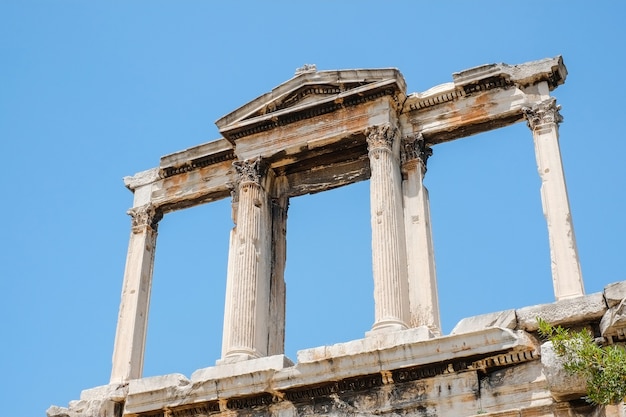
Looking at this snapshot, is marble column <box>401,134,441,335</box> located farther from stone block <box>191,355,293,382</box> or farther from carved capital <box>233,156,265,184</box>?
carved capital <box>233,156,265,184</box>

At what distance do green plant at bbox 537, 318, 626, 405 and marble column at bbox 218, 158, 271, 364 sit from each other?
4.11 metres

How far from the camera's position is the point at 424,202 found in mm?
11227

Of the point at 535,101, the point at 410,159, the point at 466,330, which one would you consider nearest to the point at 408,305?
the point at 466,330

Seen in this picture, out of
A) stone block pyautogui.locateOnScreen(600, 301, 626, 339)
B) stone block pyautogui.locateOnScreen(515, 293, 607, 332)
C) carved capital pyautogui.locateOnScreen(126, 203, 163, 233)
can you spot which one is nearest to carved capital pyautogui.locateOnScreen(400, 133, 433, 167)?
stone block pyautogui.locateOnScreen(515, 293, 607, 332)

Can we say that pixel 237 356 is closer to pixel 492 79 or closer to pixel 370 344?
pixel 370 344

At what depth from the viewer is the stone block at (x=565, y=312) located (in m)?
8.84

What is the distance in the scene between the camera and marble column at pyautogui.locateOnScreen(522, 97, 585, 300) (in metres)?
9.72

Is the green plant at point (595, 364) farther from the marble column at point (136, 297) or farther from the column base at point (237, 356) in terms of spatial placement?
the marble column at point (136, 297)

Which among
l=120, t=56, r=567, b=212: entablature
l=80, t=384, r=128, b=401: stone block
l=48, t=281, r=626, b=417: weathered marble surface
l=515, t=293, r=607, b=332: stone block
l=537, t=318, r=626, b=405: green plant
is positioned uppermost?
l=120, t=56, r=567, b=212: entablature

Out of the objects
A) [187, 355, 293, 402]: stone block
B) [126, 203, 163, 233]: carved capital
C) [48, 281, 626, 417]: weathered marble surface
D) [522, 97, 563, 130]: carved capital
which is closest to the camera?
[48, 281, 626, 417]: weathered marble surface

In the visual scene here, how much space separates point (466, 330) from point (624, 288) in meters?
1.69

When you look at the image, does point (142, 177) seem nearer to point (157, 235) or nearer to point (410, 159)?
point (157, 235)

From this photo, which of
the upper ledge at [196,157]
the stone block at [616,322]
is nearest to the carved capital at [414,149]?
the upper ledge at [196,157]

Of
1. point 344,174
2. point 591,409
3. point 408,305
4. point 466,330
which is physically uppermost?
point 344,174
